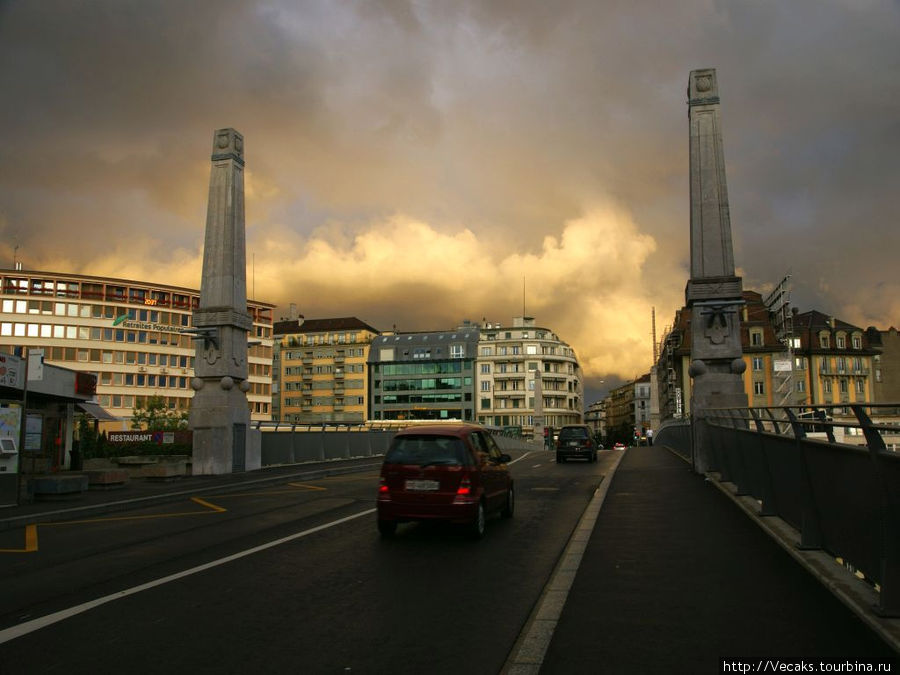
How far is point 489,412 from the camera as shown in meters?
124

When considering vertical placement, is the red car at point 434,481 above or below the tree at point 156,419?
below

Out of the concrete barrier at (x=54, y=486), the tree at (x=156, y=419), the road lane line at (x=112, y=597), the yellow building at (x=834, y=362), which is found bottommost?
→ the road lane line at (x=112, y=597)

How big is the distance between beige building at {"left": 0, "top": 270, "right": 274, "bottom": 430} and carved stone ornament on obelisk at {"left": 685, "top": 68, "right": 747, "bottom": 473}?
7625 cm

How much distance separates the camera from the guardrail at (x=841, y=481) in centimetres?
552

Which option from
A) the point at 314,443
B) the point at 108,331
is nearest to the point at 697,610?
the point at 314,443

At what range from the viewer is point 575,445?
1265 inches

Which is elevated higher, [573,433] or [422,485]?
[573,433]

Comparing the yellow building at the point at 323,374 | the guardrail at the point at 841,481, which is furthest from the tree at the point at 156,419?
the guardrail at the point at 841,481

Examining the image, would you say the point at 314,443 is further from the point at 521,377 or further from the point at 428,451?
the point at 521,377

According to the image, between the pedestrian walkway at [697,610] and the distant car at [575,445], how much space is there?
21478mm

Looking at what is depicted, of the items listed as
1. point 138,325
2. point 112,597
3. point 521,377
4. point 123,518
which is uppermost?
point 138,325

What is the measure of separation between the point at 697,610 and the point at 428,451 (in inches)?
194

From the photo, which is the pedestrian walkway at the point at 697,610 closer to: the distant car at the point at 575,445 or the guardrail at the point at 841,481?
the guardrail at the point at 841,481

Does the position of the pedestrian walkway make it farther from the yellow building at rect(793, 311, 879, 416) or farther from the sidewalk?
the yellow building at rect(793, 311, 879, 416)
